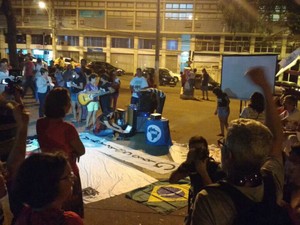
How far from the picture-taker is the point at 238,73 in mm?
9039

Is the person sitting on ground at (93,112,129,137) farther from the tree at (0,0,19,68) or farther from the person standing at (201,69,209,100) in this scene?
the tree at (0,0,19,68)

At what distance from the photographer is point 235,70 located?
358 inches

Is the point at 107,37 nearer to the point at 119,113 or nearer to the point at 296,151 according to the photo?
the point at 119,113

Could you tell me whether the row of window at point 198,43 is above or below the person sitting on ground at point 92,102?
above

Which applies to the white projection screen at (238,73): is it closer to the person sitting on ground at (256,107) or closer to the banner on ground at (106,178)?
the person sitting on ground at (256,107)

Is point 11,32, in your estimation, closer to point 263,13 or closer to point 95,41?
point 263,13

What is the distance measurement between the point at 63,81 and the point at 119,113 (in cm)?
364

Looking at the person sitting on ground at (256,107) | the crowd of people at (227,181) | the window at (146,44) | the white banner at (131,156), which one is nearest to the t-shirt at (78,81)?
the white banner at (131,156)

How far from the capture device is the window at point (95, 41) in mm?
47656

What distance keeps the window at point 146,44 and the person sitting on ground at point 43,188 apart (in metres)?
44.5

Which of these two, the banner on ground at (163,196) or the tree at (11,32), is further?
the tree at (11,32)

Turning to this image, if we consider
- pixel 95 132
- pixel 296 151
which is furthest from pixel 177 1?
pixel 296 151

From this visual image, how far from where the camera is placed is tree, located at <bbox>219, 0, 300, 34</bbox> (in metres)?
14.6

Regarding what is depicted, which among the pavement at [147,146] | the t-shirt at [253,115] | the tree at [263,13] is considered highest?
the tree at [263,13]
